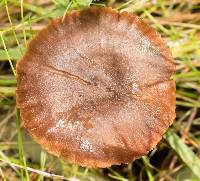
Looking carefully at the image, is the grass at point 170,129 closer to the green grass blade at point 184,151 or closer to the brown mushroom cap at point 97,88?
the green grass blade at point 184,151

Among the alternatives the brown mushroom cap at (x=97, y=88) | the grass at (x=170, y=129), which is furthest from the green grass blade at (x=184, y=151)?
the brown mushroom cap at (x=97, y=88)

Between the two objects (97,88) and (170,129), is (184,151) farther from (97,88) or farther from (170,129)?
(97,88)

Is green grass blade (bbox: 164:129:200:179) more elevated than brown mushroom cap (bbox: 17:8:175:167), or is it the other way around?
brown mushroom cap (bbox: 17:8:175:167)

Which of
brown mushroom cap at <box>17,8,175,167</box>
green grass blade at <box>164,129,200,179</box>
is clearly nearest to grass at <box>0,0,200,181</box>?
green grass blade at <box>164,129,200,179</box>

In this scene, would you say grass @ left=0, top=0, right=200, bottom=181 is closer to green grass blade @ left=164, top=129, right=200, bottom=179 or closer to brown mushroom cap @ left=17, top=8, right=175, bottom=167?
green grass blade @ left=164, top=129, right=200, bottom=179

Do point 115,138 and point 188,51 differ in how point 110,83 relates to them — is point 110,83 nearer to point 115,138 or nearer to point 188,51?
point 115,138

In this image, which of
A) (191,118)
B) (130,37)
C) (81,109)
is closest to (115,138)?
(81,109)
